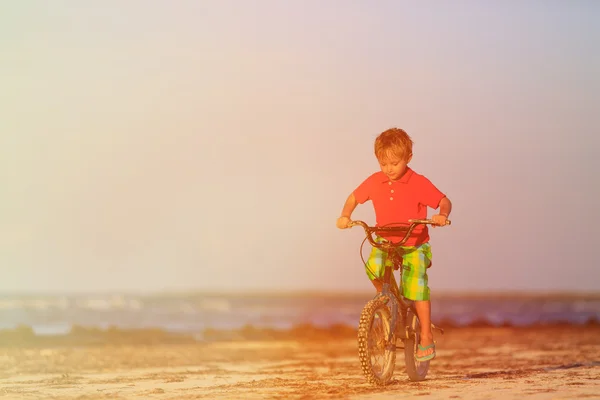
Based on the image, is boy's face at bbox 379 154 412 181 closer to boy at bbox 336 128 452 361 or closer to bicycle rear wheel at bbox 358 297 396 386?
boy at bbox 336 128 452 361

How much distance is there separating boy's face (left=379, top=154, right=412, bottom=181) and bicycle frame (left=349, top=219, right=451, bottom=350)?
1.30 feet

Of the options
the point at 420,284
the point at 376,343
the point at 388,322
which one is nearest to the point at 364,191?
the point at 420,284

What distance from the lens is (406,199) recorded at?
7.27 meters

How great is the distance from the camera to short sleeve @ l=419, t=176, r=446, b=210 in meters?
7.27

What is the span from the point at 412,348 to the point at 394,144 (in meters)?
1.70

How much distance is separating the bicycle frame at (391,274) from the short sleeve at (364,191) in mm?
289

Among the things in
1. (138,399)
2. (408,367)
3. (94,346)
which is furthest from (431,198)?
(94,346)

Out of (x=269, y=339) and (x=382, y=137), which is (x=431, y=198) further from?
(x=269, y=339)

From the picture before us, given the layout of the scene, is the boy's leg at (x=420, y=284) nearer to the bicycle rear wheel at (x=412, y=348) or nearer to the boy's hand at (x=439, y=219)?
the bicycle rear wheel at (x=412, y=348)

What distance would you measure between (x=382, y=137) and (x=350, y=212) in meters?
0.68

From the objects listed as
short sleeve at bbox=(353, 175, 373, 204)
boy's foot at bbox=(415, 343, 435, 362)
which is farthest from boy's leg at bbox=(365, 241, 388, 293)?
boy's foot at bbox=(415, 343, 435, 362)

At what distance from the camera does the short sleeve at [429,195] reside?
7273mm

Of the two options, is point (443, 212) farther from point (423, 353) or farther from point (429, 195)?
point (423, 353)

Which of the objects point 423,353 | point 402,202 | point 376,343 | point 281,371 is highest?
point 402,202
